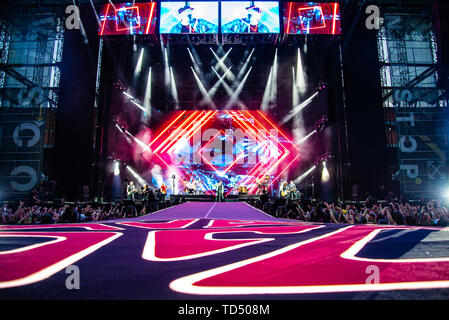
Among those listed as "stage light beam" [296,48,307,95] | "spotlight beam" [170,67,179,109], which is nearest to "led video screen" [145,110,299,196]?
"spotlight beam" [170,67,179,109]

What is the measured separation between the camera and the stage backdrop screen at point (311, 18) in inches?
391

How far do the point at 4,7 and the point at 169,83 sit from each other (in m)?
9.17

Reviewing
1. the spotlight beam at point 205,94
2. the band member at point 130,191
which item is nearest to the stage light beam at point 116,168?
the band member at point 130,191

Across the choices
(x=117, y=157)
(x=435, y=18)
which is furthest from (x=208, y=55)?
(x=435, y=18)

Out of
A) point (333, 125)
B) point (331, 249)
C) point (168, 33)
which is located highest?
point (168, 33)

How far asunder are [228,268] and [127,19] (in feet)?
38.1

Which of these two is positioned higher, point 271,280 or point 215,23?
point 215,23

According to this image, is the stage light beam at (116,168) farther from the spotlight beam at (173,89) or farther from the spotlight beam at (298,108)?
the spotlight beam at (298,108)

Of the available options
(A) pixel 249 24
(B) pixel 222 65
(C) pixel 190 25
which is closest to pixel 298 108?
(B) pixel 222 65

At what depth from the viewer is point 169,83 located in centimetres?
1781

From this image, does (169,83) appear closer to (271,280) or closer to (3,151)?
(3,151)

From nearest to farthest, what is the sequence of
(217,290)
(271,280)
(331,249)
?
(217,290)
(271,280)
(331,249)

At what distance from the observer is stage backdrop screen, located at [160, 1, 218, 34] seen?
975 cm

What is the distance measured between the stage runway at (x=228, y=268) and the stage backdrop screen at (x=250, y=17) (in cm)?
942
